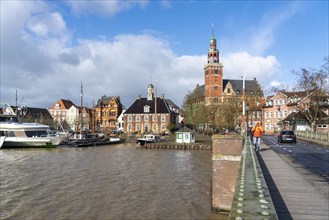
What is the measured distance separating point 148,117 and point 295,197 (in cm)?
8385

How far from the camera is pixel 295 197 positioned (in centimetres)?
930

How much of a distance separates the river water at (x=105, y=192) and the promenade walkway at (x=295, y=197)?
461 cm

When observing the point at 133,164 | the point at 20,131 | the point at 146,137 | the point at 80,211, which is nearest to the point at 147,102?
the point at 146,137

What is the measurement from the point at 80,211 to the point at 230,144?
8967 millimetres

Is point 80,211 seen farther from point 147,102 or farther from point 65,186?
point 147,102

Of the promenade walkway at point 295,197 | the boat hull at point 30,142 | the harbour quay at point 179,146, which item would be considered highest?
the promenade walkway at point 295,197

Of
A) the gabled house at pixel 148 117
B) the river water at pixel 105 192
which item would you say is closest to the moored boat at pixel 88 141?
the gabled house at pixel 148 117

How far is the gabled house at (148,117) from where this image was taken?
91.7m

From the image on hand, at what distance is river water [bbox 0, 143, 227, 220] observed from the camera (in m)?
16.6

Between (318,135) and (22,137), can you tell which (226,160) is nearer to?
(318,135)

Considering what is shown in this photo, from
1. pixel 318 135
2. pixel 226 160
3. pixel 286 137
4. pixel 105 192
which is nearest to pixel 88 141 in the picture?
pixel 286 137

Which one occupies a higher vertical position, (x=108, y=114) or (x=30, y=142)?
(x=108, y=114)

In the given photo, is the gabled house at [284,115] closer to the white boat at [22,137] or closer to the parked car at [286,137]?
the parked car at [286,137]

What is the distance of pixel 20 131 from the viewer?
5719 cm
